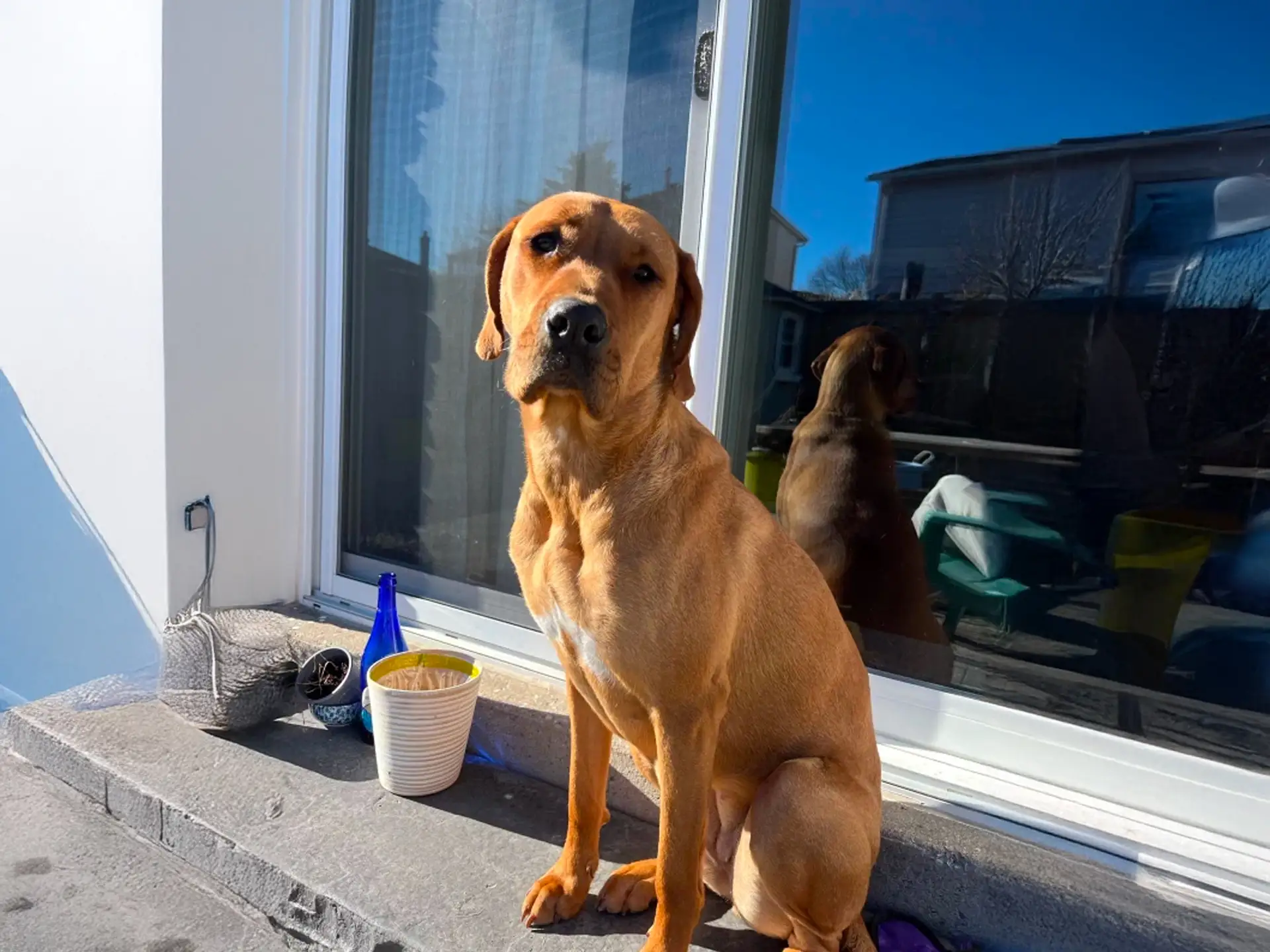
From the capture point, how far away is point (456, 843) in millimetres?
1952

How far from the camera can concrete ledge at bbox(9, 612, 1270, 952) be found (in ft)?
5.23

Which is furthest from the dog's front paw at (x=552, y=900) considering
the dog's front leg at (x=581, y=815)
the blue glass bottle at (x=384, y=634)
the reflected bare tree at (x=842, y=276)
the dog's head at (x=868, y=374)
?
the reflected bare tree at (x=842, y=276)

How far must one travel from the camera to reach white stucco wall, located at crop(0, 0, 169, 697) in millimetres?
2754

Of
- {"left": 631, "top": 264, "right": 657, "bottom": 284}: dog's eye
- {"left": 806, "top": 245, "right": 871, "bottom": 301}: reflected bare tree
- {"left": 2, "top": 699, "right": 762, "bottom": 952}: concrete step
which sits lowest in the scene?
{"left": 2, "top": 699, "right": 762, "bottom": 952}: concrete step

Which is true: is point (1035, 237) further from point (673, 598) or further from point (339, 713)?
point (339, 713)

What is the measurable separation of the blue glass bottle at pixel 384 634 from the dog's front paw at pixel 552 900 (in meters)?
0.95

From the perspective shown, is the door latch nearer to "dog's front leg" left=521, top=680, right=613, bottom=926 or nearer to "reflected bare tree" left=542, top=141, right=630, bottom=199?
"reflected bare tree" left=542, top=141, right=630, bottom=199

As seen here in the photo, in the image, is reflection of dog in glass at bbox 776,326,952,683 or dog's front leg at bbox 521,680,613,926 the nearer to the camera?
dog's front leg at bbox 521,680,613,926

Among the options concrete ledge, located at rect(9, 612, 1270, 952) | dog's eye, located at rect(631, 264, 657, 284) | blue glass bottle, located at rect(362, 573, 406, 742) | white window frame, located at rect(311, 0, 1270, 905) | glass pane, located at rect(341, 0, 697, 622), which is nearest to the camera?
dog's eye, located at rect(631, 264, 657, 284)

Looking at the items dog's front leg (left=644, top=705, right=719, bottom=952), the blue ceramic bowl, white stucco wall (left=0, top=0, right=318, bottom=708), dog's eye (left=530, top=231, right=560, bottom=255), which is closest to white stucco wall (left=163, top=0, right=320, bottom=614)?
white stucco wall (left=0, top=0, right=318, bottom=708)

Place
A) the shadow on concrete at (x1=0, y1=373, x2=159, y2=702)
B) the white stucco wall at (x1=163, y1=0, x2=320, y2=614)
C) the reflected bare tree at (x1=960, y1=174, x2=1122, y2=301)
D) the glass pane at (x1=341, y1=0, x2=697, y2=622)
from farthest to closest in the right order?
1. the shadow on concrete at (x1=0, y1=373, x2=159, y2=702)
2. the white stucco wall at (x1=163, y1=0, x2=320, y2=614)
3. the glass pane at (x1=341, y1=0, x2=697, y2=622)
4. the reflected bare tree at (x1=960, y1=174, x2=1122, y2=301)

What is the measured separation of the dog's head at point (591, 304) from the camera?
4.46 feet

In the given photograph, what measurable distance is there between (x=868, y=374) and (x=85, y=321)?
3.02 metres

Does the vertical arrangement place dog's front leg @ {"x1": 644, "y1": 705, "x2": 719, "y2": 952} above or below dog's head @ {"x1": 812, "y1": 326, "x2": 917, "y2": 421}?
below
